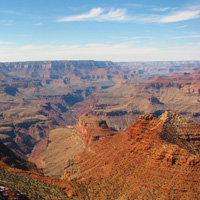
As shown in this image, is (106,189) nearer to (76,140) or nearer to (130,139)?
(130,139)

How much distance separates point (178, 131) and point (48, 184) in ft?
104

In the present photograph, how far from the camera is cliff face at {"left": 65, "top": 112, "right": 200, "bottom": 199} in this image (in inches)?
1730

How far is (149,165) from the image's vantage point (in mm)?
49656

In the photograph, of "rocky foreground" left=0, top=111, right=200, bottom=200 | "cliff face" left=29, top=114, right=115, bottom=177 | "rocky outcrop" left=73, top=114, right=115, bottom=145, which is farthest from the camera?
"rocky outcrop" left=73, top=114, right=115, bottom=145

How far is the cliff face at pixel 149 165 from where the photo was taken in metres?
44.0

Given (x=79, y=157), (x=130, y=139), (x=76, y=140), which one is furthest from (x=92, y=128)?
(x=130, y=139)

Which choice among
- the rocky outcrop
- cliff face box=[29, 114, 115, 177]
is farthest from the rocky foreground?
the rocky outcrop

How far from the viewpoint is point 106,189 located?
47188 millimetres

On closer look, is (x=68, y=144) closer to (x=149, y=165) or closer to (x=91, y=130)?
(x=91, y=130)

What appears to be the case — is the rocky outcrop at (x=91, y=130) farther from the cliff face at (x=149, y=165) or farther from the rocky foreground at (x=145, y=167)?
the cliff face at (x=149, y=165)

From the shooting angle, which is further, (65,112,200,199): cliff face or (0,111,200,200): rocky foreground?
(0,111,200,200): rocky foreground

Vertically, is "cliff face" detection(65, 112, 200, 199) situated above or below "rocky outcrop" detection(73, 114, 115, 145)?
above

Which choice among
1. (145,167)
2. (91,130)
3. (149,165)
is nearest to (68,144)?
(91,130)

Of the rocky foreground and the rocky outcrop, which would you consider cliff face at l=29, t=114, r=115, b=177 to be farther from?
the rocky foreground
